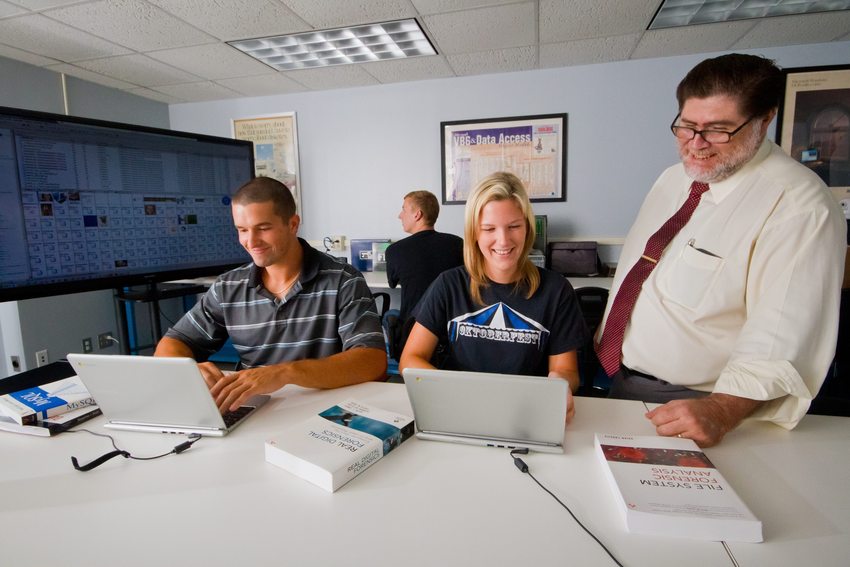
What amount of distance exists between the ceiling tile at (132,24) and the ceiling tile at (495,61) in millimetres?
1724

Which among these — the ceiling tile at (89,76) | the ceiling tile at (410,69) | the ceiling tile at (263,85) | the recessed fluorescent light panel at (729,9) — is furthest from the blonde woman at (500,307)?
the ceiling tile at (89,76)

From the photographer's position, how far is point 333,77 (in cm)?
370

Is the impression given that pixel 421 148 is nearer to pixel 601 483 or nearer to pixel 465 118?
pixel 465 118

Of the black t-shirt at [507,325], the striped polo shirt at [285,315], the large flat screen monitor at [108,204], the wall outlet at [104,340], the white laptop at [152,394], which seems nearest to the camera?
the white laptop at [152,394]

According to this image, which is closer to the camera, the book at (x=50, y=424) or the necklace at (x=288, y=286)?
the book at (x=50, y=424)

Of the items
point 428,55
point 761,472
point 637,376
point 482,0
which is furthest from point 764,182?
point 428,55

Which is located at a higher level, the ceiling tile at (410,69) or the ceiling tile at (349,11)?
the ceiling tile at (349,11)

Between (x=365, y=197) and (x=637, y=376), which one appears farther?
(x=365, y=197)

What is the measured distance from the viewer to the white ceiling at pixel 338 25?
2496 millimetres

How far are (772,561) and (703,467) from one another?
0.63 ft

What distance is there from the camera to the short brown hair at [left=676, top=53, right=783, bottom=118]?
1.13 meters

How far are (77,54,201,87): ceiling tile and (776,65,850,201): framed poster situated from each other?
14.6 ft

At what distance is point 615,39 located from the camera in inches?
120

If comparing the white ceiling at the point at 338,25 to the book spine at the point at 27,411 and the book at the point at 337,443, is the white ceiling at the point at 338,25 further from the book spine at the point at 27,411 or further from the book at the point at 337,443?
the book at the point at 337,443
